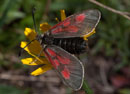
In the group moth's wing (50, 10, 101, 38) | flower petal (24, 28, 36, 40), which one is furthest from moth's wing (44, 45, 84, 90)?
flower petal (24, 28, 36, 40)

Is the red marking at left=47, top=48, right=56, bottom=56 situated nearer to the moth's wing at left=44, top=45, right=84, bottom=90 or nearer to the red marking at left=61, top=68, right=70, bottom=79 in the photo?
the moth's wing at left=44, top=45, right=84, bottom=90

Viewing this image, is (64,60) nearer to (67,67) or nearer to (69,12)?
(67,67)

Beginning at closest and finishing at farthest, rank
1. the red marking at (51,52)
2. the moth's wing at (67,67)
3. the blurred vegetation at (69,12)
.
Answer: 1. the moth's wing at (67,67)
2. the red marking at (51,52)
3. the blurred vegetation at (69,12)

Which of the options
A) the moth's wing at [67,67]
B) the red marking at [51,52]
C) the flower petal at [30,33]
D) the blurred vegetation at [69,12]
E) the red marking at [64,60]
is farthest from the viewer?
the blurred vegetation at [69,12]

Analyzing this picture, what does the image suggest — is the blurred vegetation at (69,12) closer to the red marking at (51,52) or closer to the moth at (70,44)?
the moth at (70,44)

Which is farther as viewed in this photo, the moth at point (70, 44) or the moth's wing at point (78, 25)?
the moth's wing at point (78, 25)

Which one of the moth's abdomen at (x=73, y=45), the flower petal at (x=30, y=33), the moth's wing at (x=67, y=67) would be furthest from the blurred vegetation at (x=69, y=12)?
the moth's wing at (x=67, y=67)

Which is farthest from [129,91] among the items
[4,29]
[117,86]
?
[4,29]
